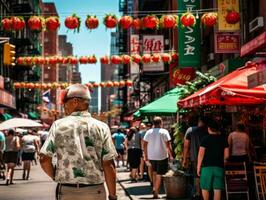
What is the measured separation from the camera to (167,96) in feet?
60.1

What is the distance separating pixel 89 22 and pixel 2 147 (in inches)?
218

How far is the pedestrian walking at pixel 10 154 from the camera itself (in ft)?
63.0

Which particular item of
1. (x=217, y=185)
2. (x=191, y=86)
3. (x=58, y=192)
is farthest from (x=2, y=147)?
(x=58, y=192)

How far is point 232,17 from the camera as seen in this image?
18.5 meters

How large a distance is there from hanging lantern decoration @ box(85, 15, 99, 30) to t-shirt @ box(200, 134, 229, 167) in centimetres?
1222

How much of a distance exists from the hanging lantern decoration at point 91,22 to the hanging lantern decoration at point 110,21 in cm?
34

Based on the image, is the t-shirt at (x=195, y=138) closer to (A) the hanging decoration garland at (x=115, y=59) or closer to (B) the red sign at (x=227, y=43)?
(B) the red sign at (x=227, y=43)

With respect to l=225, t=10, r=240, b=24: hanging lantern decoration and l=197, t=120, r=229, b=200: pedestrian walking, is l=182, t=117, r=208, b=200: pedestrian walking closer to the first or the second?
l=197, t=120, r=229, b=200: pedestrian walking

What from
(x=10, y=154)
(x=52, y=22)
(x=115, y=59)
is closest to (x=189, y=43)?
(x=52, y=22)

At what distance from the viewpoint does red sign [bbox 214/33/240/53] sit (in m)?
18.5

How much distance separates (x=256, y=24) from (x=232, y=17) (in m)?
1.00

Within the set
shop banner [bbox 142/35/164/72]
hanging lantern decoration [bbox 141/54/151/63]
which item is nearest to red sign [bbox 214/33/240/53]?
hanging lantern decoration [bbox 141/54/151/63]

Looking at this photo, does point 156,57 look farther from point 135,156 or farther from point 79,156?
point 79,156

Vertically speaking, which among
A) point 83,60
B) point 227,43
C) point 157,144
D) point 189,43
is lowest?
point 157,144
